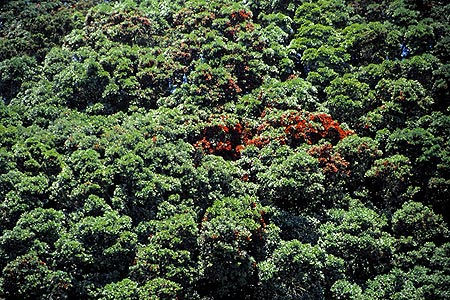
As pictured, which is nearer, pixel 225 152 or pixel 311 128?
pixel 311 128

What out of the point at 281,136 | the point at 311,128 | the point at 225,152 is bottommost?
the point at 225,152

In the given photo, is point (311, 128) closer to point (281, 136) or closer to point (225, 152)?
point (281, 136)

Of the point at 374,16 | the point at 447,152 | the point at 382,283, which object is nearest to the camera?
the point at 382,283

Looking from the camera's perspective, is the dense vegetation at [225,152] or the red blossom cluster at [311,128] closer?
the dense vegetation at [225,152]

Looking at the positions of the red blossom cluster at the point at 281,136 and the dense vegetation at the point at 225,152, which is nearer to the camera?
the dense vegetation at the point at 225,152

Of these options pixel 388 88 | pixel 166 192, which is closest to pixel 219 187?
pixel 166 192

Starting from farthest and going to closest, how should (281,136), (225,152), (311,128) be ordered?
(225,152) < (311,128) < (281,136)

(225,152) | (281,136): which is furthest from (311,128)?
(225,152)

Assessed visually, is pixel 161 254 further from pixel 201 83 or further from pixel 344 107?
pixel 344 107
